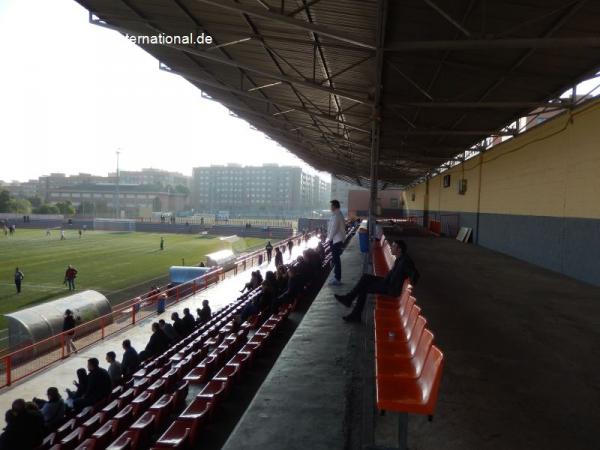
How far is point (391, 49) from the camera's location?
654cm

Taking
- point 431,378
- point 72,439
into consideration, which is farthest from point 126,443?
point 431,378

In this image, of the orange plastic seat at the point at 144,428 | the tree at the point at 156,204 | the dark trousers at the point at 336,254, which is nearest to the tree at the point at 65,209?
the tree at the point at 156,204

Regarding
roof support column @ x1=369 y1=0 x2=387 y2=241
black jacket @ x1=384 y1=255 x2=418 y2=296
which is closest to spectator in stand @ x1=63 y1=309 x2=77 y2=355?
roof support column @ x1=369 y1=0 x2=387 y2=241

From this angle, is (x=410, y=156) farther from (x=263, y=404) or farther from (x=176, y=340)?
(x=263, y=404)

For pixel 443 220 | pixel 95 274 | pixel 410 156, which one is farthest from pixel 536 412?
pixel 95 274

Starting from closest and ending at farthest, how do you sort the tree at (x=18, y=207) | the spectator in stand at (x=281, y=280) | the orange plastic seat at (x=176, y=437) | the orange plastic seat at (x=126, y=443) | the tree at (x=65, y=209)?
1. the orange plastic seat at (x=176, y=437)
2. the orange plastic seat at (x=126, y=443)
3. the spectator in stand at (x=281, y=280)
4. the tree at (x=18, y=207)
5. the tree at (x=65, y=209)

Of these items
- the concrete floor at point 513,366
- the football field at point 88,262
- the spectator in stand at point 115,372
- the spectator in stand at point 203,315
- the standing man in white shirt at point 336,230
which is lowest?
the football field at point 88,262

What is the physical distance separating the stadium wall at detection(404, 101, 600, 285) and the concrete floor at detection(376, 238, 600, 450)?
55.9 inches

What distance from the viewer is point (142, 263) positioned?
3266 cm

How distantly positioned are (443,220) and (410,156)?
5020 millimetres

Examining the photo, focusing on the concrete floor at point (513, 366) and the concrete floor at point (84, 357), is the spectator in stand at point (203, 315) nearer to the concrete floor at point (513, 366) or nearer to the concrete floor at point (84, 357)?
the concrete floor at point (84, 357)

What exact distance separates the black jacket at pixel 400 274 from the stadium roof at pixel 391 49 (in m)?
3.29

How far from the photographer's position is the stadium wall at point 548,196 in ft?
30.7

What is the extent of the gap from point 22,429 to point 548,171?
12.8 m
